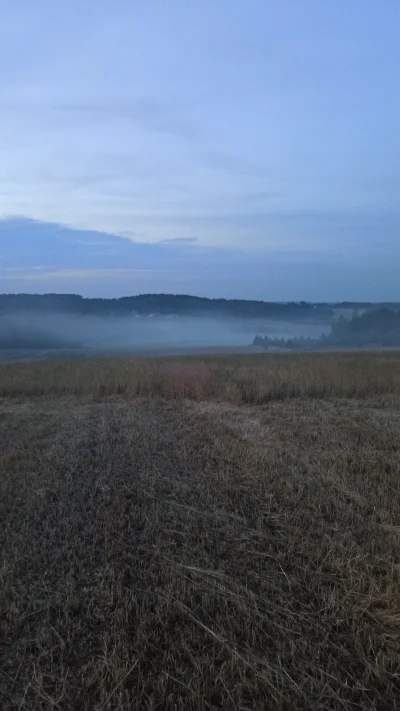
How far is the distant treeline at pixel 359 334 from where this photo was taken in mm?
32750

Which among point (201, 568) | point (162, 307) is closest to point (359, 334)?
point (162, 307)

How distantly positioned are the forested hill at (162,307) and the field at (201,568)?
4082 cm

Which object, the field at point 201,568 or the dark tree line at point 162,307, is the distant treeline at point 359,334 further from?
the field at point 201,568

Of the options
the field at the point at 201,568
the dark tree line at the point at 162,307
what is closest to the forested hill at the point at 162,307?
the dark tree line at the point at 162,307

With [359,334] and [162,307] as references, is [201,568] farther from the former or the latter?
[162,307]

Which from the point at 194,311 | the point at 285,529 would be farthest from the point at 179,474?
→ the point at 194,311

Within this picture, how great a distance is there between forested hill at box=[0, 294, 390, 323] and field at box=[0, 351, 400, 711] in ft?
134

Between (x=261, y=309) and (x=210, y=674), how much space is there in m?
50.4

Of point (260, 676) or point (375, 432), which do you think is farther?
point (375, 432)

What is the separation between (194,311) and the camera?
1971 inches

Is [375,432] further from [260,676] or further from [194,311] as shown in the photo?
[194,311]

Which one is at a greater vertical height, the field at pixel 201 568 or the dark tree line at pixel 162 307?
the dark tree line at pixel 162 307

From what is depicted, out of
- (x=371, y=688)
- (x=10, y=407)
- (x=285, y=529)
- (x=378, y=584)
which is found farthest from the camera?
(x=10, y=407)

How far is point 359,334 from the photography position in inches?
1430
